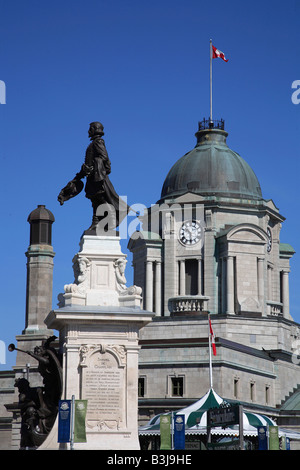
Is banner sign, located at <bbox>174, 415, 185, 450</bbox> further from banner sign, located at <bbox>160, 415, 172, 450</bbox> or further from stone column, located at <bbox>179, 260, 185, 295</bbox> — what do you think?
stone column, located at <bbox>179, 260, 185, 295</bbox>

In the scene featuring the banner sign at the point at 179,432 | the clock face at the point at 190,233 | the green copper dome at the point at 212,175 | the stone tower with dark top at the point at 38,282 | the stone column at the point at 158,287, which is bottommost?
the banner sign at the point at 179,432

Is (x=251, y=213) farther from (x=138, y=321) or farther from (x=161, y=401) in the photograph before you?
(x=138, y=321)

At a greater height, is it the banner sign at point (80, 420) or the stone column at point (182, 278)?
Result: the stone column at point (182, 278)

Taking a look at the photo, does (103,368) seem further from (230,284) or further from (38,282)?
(230,284)

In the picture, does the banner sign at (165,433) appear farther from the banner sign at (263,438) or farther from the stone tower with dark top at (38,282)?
the stone tower with dark top at (38,282)

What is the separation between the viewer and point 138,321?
28.9m

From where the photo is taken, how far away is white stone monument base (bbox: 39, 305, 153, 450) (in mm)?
28328

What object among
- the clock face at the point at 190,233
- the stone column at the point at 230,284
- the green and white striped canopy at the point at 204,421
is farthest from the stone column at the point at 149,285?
the green and white striped canopy at the point at 204,421

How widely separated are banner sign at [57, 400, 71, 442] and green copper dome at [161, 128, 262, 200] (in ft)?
208

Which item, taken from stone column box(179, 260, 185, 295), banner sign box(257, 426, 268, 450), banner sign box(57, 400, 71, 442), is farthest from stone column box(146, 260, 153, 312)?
banner sign box(57, 400, 71, 442)

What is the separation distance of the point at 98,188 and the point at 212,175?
60602mm

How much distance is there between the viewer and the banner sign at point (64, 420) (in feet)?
88.3

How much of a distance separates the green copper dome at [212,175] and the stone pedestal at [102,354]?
199 feet

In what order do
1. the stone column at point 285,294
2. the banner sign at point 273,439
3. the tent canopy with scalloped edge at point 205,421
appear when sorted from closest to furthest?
the banner sign at point 273,439
the tent canopy with scalloped edge at point 205,421
the stone column at point 285,294
